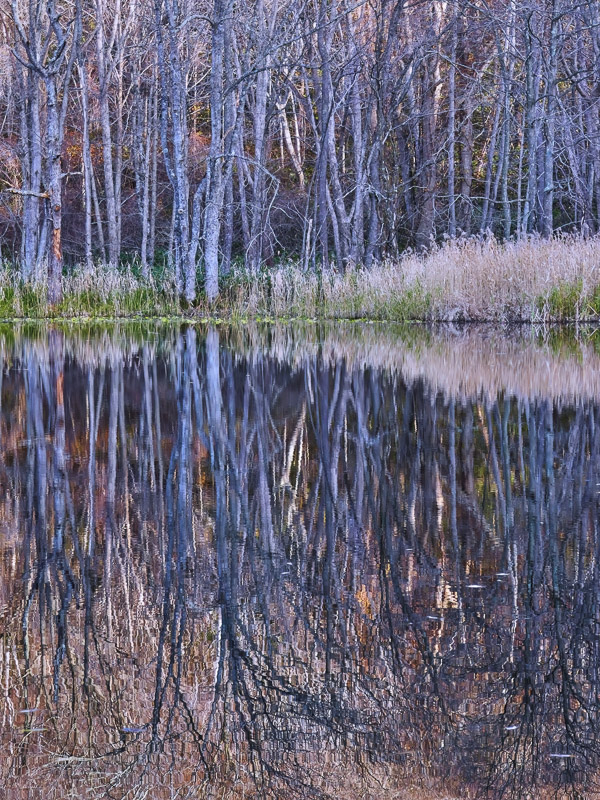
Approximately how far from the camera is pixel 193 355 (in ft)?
37.3

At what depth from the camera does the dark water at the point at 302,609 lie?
72.7 inches

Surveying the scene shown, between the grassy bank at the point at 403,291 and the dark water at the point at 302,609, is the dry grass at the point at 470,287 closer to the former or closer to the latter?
the grassy bank at the point at 403,291

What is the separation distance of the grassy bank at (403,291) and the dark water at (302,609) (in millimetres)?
9482

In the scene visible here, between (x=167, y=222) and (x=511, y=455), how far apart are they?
97.6 ft

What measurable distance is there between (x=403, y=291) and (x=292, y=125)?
64.0ft

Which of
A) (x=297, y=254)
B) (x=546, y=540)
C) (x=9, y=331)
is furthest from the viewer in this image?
(x=297, y=254)

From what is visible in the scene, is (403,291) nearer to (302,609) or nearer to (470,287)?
(470,287)

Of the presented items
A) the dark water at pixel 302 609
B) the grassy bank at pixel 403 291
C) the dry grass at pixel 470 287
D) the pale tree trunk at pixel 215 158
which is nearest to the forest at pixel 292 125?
the pale tree trunk at pixel 215 158

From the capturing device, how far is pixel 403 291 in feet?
56.3

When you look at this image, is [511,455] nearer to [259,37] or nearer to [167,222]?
[259,37]

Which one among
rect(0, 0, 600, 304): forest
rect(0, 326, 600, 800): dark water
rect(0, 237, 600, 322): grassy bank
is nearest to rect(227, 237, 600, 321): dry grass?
rect(0, 237, 600, 322): grassy bank

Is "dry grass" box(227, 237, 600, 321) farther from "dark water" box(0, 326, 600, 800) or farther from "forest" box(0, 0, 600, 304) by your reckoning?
"dark water" box(0, 326, 600, 800)

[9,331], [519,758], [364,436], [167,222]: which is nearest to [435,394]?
[364,436]

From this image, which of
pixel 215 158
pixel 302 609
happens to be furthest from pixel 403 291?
pixel 302 609
